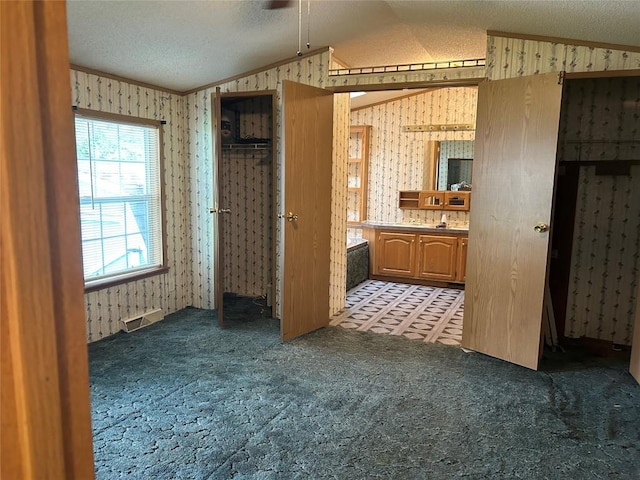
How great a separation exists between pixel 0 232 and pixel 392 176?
21.6 ft

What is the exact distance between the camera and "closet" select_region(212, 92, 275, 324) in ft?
15.8

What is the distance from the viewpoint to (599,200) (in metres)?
3.88

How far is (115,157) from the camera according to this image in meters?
4.07

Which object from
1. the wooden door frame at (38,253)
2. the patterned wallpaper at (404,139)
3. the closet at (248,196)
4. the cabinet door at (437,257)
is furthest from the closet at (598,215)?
the wooden door frame at (38,253)

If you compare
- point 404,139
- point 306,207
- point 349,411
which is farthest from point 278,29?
point 404,139

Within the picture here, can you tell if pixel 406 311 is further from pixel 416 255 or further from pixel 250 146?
pixel 250 146

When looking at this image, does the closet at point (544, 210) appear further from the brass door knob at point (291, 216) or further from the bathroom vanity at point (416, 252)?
the bathroom vanity at point (416, 252)

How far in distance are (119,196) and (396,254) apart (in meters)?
3.57

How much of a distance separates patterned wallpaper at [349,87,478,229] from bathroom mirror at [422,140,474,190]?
0.08 m

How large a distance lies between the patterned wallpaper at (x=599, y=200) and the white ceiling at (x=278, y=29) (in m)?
0.49

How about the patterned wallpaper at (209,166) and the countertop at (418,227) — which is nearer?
the patterned wallpaper at (209,166)

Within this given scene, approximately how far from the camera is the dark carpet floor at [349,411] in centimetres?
231

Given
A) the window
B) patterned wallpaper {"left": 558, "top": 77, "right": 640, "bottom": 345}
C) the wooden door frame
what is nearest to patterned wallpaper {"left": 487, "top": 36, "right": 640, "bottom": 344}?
patterned wallpaper {"left": 558, "top": 77, "right": 640, "bottom": 345}

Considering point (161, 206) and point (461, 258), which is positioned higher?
point (161, 206)
